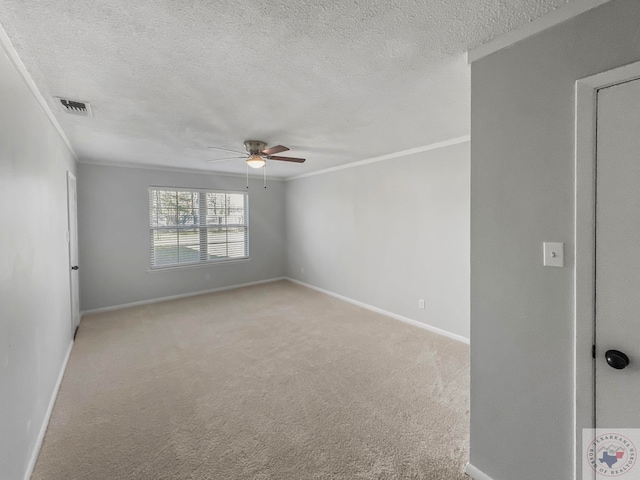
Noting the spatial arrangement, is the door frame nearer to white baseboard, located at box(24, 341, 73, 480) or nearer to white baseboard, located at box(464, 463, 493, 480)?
white baseboard, located at box(464, 463, 493, 480)

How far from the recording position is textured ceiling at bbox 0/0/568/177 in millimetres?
1267

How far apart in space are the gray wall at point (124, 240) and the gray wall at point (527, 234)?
5046 millimetres

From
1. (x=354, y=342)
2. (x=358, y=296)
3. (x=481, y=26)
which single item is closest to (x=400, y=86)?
Answer: (x=481, y=26)

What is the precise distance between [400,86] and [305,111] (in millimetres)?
838

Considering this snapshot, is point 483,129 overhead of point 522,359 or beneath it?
overhead

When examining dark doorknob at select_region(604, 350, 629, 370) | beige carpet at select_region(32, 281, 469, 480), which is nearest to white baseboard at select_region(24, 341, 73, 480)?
beige carpet at select_region(32, 281, 469, 480)

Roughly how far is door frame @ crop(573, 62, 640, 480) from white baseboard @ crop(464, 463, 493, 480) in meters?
0.50

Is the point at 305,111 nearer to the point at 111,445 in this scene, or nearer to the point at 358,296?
the point at 111,445

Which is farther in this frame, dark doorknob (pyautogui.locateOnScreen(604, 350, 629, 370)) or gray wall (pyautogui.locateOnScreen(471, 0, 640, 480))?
gray wall (pyautogui.locateOnScreen(471, 0, 640, 480))

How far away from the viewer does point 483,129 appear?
154 cm

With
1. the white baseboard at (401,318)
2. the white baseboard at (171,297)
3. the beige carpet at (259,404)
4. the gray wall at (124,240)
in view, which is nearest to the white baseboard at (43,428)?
the beige carpet at (259,404)

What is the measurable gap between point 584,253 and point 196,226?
18.2 ft

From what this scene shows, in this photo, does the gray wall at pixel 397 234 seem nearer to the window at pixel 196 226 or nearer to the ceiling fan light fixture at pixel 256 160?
the window at pixel 196 226

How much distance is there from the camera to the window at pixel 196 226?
16.6 feet
